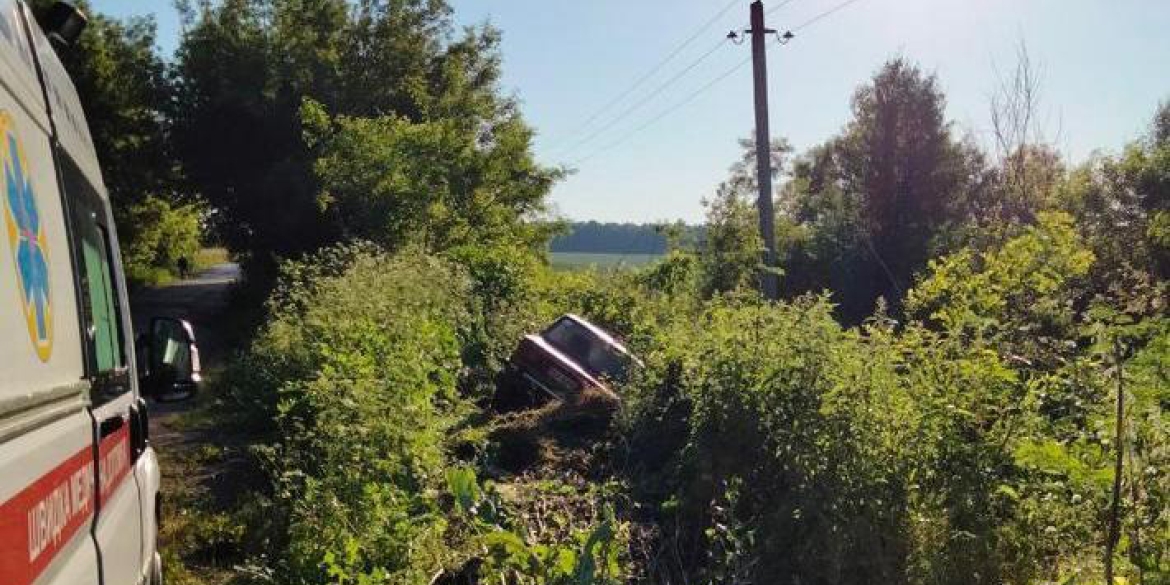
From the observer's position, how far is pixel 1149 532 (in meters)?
3.88

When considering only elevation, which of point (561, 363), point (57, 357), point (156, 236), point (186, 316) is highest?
point (156, 236)

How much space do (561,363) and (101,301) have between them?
8.46m

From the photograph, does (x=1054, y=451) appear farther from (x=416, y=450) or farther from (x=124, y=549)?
(x=416, y=450)

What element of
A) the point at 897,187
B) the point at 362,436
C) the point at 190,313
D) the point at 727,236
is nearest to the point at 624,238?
the point at 897,187

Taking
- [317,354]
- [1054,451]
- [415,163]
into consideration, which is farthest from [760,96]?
[1054,451]

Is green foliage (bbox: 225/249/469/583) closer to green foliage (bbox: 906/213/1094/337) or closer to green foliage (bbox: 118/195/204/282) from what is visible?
green foliage (bbox: 906/213/1094/337)

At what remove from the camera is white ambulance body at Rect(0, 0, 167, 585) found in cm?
230

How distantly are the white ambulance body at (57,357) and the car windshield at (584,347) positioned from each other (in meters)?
8.57

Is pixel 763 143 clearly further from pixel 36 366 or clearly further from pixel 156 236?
pixel 156 236

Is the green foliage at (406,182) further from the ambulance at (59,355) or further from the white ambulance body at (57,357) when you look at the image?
the white ambulance body at (57,357)

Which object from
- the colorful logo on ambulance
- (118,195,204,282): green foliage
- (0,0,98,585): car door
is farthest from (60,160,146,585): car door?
(118,195,204,282): green foliage

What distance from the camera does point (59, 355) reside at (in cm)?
285

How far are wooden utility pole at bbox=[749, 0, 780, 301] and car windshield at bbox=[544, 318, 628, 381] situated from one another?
5.78m

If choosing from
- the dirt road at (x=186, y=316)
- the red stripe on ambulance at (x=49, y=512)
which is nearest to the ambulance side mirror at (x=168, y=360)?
the red stripe on ambulance at (x=49, y=512)
